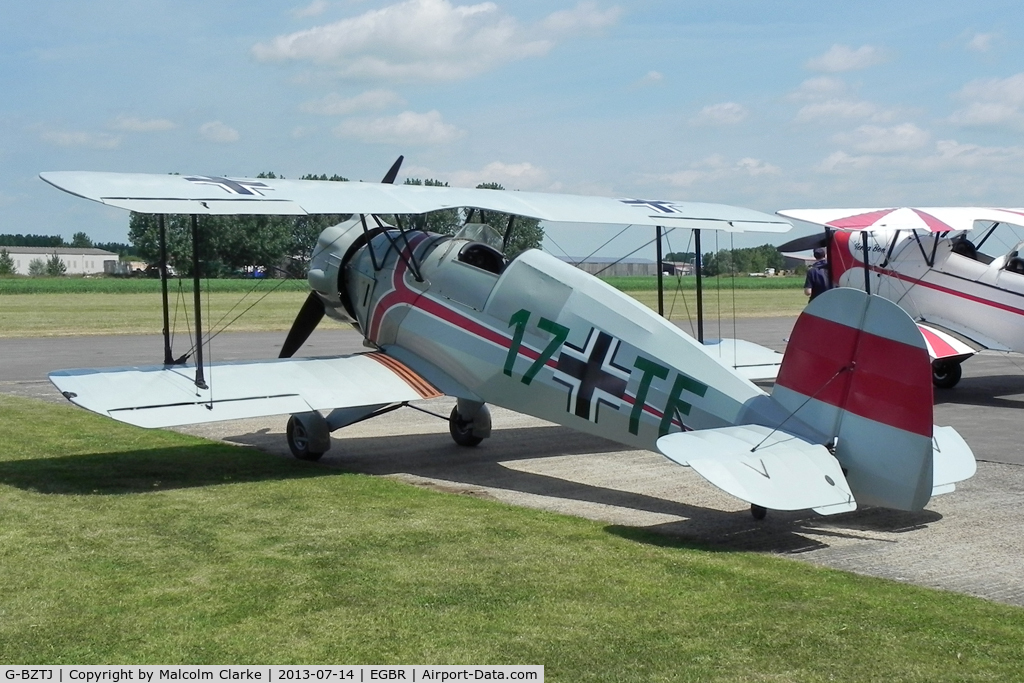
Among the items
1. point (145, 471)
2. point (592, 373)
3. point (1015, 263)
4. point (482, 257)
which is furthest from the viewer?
point (1015, 263)

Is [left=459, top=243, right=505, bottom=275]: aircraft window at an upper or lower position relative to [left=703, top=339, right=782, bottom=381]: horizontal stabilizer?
upper

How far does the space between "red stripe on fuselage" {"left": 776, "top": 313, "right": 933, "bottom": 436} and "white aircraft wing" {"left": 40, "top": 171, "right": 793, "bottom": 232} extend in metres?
3.05

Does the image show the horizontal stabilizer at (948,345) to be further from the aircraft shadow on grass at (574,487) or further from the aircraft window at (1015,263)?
the aircraft shadow on grass at (574,487)

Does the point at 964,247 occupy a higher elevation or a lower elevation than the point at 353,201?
lower

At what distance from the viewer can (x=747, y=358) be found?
12328 mm

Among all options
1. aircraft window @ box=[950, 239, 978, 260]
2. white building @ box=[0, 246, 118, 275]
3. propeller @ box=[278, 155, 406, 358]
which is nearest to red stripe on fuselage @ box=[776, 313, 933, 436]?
propeller @ box=[278, 155, 406, 358]

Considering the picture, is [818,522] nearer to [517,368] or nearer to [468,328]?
[517,368]

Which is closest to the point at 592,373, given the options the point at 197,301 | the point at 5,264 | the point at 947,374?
the point at 197,301

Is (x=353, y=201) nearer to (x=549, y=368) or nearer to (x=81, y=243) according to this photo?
(x=549, y=368)

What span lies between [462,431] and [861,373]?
539cm

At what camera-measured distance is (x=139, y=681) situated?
436 centimetres

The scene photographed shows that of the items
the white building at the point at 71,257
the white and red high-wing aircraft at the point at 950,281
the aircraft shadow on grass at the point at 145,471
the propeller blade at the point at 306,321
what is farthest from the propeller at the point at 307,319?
the white building at the point at 71,257

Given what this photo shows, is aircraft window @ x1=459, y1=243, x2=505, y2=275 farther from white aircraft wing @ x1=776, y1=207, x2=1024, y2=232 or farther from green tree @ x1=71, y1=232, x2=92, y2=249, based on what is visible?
green tree @ x1=71, y1=232, x2=92, y2=249

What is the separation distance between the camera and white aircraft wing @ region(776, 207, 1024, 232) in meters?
9.32
